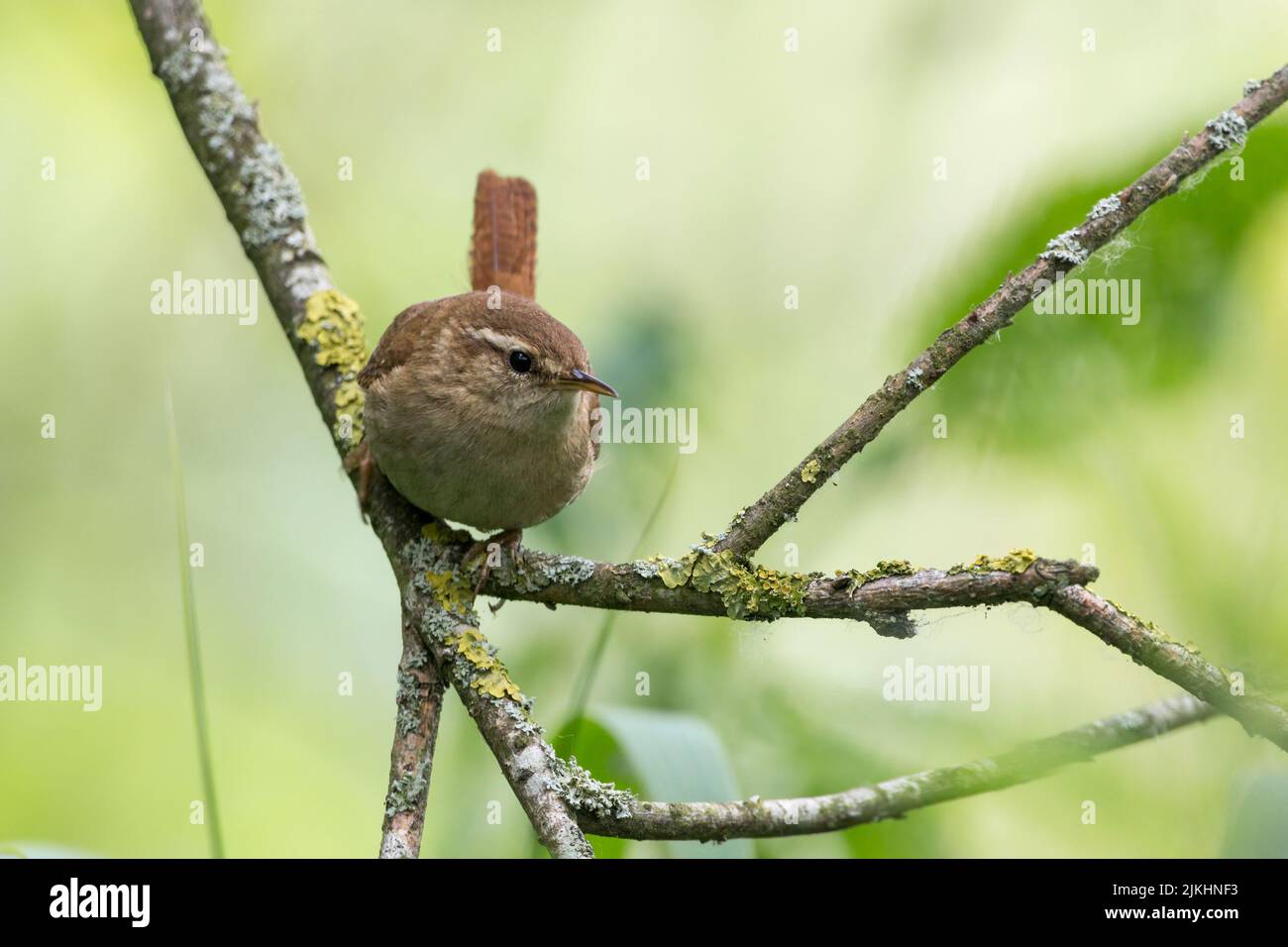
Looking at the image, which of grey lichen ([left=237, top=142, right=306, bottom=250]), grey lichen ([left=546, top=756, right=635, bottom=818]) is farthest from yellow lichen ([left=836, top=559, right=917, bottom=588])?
grey lichen ([left=237, top=142, right=306, bottom=250])

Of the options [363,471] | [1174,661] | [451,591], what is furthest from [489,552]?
[1174,661]

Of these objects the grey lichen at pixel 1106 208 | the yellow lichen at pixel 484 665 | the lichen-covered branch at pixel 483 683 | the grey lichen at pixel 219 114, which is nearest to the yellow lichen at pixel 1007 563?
the grey lichen at pixel 1106 208

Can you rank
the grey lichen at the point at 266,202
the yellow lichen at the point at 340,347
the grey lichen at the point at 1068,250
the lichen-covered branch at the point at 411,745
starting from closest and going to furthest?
the grey lichen at the point at 1068,250 → the lichen-covered branch at the point at 411,745 → the yellow lichen at the point at 340,347 → the grey lichen at the point at 266,202

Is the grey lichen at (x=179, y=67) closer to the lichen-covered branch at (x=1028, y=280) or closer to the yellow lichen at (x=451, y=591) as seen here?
the yellow lichen at (x=451, y=591)

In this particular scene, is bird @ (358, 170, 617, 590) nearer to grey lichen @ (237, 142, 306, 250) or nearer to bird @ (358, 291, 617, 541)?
bird @ (358, 291, 617, 541)

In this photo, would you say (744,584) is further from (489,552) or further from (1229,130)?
(1229,130)
